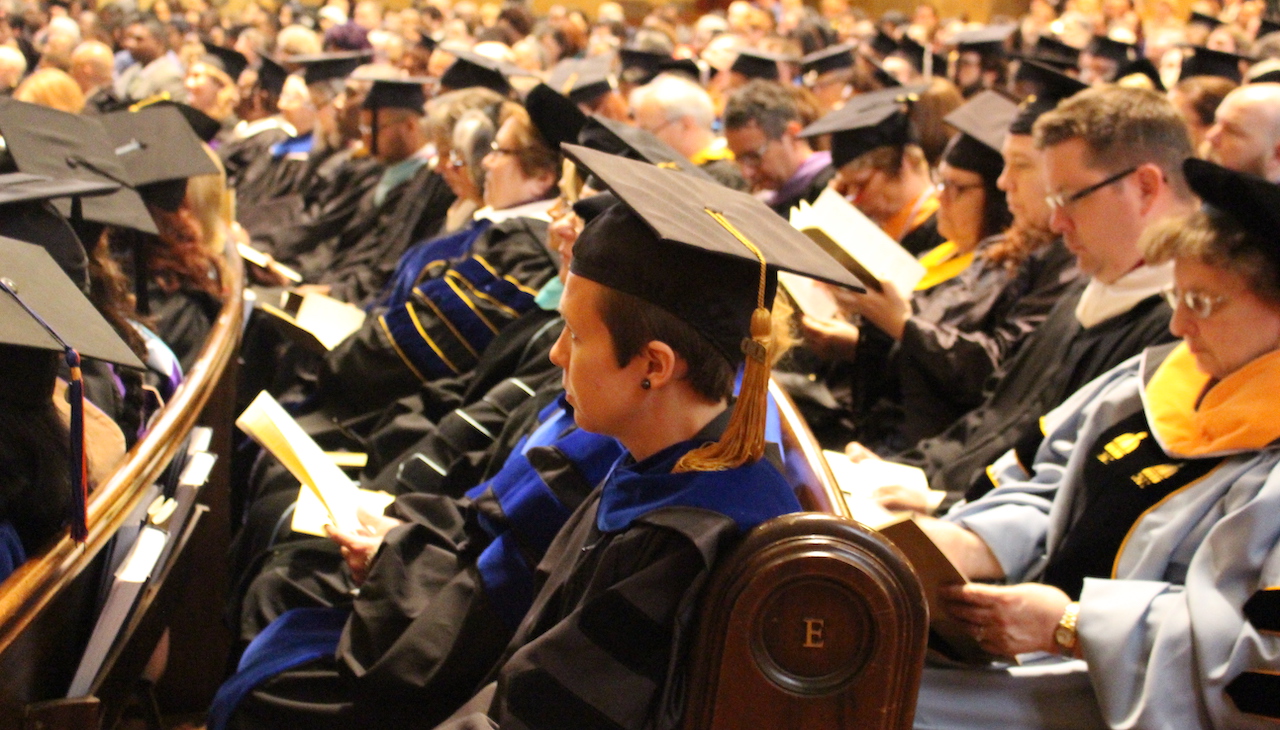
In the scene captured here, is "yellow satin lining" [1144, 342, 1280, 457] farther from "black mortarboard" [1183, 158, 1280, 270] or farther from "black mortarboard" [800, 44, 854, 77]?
"black mortarboard" [800, 44, 854, 77]

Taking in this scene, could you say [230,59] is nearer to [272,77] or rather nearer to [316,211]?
[272,77]

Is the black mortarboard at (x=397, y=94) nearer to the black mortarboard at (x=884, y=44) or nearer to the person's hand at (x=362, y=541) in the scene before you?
the person's hand at (x=362, y=541)

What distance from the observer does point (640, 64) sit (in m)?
8.02

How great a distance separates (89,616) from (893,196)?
9.69 ft

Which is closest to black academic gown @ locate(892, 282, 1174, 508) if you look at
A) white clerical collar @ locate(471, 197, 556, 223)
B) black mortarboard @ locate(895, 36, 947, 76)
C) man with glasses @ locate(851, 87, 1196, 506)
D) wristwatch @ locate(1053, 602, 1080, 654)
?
man with glasses @ locate(851, 87, 1196, 506)

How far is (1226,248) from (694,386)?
3.17 ft

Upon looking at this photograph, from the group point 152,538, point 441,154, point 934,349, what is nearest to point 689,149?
point 441,154

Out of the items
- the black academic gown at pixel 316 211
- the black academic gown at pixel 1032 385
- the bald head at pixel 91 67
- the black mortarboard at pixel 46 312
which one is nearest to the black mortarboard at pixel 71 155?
the black mortarboard at pixel 46 312

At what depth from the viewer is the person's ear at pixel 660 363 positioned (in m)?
1.48

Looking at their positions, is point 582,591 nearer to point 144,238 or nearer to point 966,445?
point 966,445

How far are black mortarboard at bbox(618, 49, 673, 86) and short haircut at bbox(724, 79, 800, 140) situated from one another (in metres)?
3.06

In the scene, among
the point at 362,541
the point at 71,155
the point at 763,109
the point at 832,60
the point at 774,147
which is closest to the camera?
the point at 362,541

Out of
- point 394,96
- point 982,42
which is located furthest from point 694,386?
point 982,42

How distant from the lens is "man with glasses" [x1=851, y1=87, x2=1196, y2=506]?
8.50 ft
